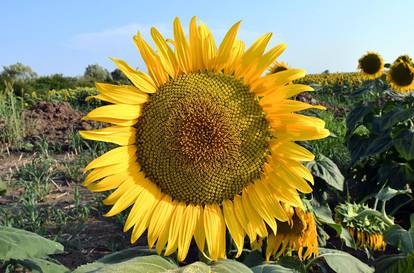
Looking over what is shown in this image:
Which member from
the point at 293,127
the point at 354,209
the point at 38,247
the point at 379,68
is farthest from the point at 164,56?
the point at 379,68

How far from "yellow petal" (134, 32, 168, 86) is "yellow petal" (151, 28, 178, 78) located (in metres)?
0.02

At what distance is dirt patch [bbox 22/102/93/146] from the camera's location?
20.1ft

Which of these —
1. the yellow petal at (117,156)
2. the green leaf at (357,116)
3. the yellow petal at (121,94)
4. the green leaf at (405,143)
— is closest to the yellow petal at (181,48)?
the yellow petal at (121,94)

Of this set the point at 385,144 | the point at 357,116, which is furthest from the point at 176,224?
the point at 357,116

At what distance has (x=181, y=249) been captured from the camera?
1.60 metres

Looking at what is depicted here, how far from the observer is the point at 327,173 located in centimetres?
311

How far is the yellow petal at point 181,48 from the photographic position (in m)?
1.54

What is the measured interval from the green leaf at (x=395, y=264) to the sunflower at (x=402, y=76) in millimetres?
3214

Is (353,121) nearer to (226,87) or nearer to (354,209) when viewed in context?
(354,209)

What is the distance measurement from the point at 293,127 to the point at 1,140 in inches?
206

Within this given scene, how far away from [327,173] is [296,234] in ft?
3.54

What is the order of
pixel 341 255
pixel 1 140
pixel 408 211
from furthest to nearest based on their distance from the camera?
pixel 1 140 → pixel 408 211 → pixel 341 255

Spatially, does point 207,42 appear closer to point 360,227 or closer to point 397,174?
point 360,227

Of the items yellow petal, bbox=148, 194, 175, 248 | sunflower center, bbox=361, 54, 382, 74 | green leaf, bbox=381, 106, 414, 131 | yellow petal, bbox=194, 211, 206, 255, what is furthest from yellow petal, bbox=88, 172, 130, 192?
sunflower center, bbox=361, 54, 382, 74
